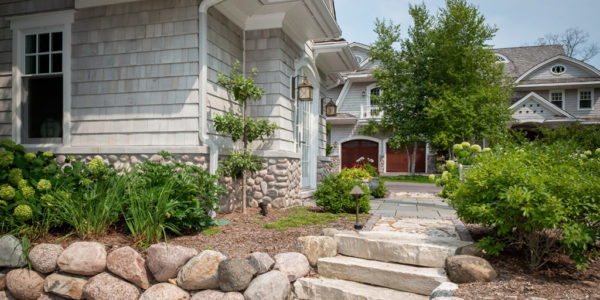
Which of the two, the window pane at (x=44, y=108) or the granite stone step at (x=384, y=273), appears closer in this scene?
the granite stone step at (x=384, y=273)

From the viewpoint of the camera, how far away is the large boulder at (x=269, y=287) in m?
3.35

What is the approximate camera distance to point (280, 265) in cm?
366

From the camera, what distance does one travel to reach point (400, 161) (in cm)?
2138

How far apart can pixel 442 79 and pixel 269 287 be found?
51.2 ft

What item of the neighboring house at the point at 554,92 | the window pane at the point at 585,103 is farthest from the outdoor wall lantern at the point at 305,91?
the window pane at the point at 585,103

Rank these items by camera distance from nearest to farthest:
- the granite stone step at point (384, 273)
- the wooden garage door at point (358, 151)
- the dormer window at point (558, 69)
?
the granite stone step at point (384, 273)
the dormer window at point (558, 69)
the wooden garage door at point (358, 151)

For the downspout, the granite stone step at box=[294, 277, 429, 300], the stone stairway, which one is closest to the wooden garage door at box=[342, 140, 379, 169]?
the downspout

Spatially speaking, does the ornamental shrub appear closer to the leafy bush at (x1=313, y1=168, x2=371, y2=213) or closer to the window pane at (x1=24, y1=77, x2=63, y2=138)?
the leafy bush at (x1=313, y1=168, x2=371, y2=213)

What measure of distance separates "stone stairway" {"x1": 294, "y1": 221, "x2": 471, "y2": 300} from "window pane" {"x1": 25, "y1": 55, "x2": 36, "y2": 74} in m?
5.72

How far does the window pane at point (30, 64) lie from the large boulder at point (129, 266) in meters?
4.40

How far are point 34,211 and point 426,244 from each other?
158 inches

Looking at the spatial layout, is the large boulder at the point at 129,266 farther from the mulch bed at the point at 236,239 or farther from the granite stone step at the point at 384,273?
the granite stone step at the point at 384,273

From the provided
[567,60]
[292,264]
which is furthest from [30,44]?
[567,60]

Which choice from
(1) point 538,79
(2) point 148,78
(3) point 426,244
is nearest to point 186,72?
(2) point 148,78
